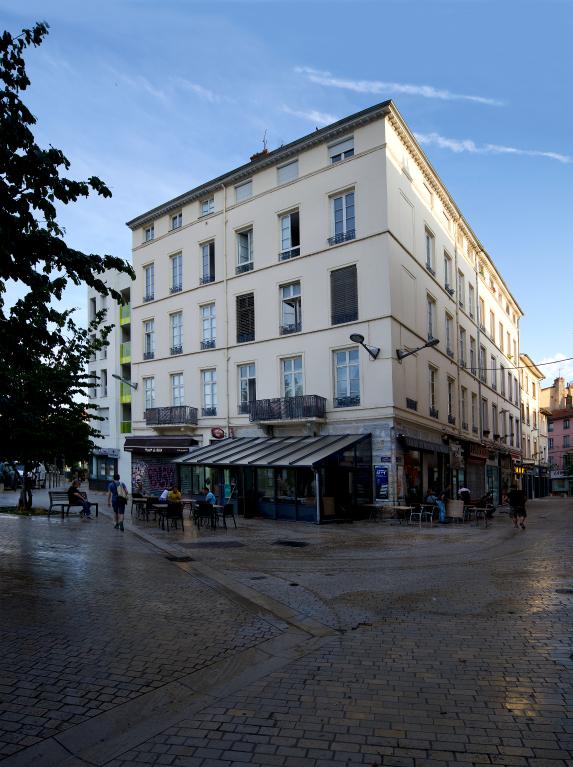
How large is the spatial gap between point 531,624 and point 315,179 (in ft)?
81.1

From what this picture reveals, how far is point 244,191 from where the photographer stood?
105 feet

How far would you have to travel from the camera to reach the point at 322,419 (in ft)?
87.5

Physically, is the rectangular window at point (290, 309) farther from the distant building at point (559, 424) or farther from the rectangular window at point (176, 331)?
the distant building at point (559, 424)

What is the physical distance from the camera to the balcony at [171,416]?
108 feet

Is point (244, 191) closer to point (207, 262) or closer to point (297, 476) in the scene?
point (207, 262)

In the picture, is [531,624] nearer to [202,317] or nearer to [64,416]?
[64,416]

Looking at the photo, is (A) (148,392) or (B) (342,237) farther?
(A) (148,392)

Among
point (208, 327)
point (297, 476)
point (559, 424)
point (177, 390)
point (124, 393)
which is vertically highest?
point (208, 327)

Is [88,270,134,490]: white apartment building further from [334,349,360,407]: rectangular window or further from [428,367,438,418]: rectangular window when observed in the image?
[428,367,438,418]: rectangular window

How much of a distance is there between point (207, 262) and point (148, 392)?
28.3 ft

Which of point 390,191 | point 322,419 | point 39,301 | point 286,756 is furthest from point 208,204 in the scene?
point 286,756

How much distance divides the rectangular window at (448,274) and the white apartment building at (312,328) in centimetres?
19

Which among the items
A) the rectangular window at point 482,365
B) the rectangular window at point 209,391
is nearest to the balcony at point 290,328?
the rectangular window at point 209,391

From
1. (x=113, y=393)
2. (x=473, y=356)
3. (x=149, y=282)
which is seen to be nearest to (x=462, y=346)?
(x=473, y=356)
